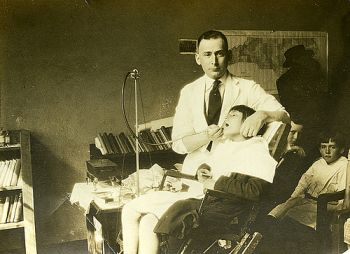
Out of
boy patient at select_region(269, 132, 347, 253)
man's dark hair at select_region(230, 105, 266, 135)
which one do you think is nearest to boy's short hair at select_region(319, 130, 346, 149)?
boy patient at select_region(269, 132, 347, 253)

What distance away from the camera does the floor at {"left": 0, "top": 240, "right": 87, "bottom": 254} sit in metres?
3.38

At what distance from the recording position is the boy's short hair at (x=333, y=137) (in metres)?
3.87

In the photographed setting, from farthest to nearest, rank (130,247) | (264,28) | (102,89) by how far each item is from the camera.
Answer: (264,28) → (102,89) → (130,247)

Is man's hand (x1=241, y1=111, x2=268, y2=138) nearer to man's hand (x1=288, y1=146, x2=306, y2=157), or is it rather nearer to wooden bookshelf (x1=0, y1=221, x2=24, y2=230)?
man's hand (x1=288, y1=146, x2=306, y2=157)

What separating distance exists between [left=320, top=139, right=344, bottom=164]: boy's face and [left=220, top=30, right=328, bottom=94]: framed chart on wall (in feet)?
2.41

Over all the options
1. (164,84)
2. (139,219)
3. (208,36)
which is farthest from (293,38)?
(139,219)

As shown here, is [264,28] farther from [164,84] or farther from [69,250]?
[69,250]

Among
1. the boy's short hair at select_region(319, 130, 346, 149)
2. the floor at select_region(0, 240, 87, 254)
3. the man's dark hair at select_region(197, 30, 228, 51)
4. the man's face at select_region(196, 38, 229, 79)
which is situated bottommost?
the floor at select_region(0, 240, 87, 254)

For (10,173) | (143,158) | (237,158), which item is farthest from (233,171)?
(10,173)

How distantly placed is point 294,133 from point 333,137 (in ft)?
1.33

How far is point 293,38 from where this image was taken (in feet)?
12.3

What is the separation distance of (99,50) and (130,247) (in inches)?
61.2

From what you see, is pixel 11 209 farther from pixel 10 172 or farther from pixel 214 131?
pixel 214 131

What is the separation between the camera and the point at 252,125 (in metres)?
3.41
